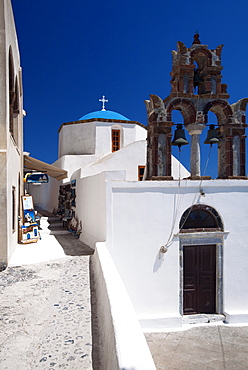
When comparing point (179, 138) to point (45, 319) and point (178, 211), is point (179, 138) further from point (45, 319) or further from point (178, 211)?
point (45, 319)

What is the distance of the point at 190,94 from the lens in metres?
7.25

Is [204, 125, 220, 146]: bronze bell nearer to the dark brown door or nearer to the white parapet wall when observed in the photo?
the dark brown door

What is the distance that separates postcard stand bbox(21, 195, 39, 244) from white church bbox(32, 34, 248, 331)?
6.16ft

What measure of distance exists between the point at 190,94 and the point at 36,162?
255 inches

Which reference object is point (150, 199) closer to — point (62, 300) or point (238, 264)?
point (238, 264)

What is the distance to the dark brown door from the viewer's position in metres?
6.75

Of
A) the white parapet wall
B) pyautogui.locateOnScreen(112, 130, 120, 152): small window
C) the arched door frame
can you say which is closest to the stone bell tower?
the arched door frame

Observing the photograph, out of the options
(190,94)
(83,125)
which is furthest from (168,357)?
(83,125)

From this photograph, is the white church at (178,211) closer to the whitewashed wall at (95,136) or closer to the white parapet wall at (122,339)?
the white parapet wall at (122,339)

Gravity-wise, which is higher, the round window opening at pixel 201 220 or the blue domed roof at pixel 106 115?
the blue domed roof at pixel 106 115

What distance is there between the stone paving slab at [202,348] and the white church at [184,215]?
37 cm

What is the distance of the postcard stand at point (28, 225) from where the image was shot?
833 centimetres

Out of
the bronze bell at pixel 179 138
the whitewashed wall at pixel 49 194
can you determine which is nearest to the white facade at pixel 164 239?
the bronze bell at pixel 179 138

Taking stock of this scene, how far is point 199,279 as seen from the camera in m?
6.80
